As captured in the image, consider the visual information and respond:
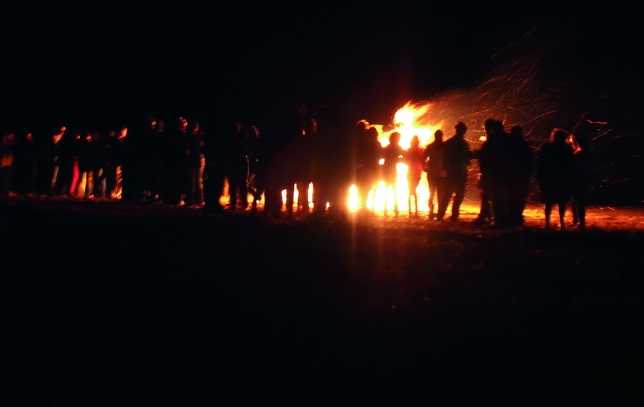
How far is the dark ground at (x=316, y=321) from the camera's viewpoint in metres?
3.50

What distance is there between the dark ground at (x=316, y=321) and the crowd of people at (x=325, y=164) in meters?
2.26

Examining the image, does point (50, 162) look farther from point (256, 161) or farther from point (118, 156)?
point (256, 161)

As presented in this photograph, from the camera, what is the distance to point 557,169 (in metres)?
8.95

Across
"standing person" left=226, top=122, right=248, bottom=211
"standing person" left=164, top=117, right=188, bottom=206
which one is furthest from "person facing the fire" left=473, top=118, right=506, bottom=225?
"standing person" left=164, top=117, right=188, bottom=206

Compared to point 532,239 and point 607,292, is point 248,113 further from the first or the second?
point 607,292

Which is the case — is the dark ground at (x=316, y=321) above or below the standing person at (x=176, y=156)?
below

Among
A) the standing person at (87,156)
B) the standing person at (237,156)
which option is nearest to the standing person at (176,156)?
the standing person at (237,156)

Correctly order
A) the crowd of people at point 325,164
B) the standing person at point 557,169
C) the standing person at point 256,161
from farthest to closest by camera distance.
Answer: the standing person at point 256,161 → the crowd of people at point 325,164 → the standing person at point 557,169

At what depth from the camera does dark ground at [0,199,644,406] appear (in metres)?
3.50

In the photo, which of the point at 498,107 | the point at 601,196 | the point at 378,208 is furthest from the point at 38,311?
the point at 601,196

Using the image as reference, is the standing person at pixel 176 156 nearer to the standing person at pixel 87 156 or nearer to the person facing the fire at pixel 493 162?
the standing person at pixel 87 156

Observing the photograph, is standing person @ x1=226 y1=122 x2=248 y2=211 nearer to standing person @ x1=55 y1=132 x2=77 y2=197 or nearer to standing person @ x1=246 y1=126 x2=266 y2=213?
standing person @ x1=246 y1=126 x2=266 y2=213

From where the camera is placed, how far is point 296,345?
13.2ft

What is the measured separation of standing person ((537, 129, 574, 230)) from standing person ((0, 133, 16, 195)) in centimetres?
1276
